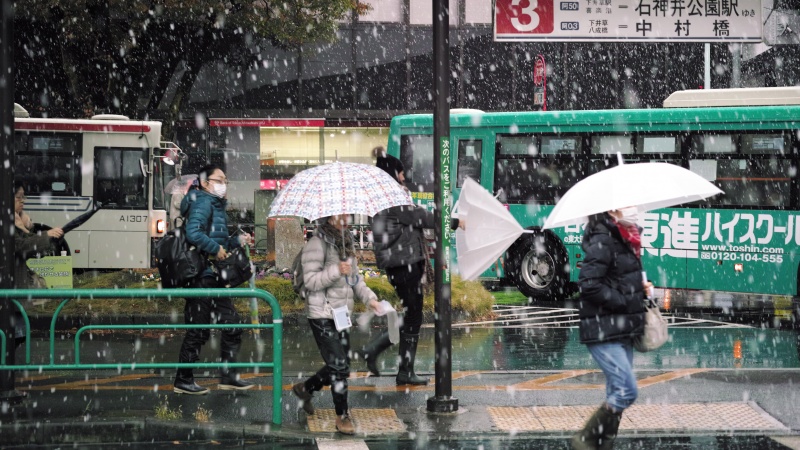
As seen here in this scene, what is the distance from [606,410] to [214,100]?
24477mm

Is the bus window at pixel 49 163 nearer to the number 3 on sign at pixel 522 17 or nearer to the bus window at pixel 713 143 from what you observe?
the number 3 on sign at pixel 522 17

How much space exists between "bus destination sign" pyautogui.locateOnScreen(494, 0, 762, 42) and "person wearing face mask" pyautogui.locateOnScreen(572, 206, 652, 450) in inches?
293

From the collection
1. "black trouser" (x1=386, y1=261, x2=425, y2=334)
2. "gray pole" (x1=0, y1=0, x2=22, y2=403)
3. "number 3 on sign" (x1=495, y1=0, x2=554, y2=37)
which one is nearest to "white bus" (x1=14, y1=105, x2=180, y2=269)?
"number 3 on sign" (x1=495, y1=0, x2=554, y2=37)

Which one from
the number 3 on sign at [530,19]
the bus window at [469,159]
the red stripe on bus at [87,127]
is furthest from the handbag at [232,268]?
the red stripe on bus at [87,127]

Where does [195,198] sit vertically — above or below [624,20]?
below

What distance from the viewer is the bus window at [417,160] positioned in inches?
738

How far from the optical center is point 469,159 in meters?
18.4

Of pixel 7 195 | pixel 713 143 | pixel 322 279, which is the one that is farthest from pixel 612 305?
pixel 713 143

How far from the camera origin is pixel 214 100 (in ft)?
96.1

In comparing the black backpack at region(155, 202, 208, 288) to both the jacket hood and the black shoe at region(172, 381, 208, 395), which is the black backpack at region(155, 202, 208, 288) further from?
the black shoe at region(172, 381, 208, 395)

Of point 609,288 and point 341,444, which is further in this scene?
point 341,444

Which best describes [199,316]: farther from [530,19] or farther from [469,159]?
[469,159]

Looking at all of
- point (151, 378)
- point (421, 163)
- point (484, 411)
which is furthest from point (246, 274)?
point (421, 163)

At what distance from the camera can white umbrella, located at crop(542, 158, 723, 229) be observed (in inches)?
238
